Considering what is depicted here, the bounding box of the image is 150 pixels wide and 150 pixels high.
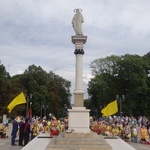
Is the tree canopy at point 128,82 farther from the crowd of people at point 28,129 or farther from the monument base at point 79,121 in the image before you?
the monument base at point 79,121

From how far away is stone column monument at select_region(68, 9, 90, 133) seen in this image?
17917 mm

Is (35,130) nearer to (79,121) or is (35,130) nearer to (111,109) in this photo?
(79,121)

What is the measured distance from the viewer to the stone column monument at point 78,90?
17.9 meters

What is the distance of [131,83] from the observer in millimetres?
50500

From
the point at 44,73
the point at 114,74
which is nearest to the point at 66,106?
the point at 44,73

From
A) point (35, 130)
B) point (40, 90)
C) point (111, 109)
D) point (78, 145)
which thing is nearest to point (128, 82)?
point (40, 90)

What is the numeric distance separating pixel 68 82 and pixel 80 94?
202ft

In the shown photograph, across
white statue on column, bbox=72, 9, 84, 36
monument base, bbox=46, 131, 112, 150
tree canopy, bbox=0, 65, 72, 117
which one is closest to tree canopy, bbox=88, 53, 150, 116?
tree canopy, bbox=0, 65, 72, 117

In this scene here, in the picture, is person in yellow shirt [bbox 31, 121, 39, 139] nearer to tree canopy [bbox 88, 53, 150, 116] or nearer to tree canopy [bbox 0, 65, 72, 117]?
tree canopy [bbox 88, 53, 150, 116]

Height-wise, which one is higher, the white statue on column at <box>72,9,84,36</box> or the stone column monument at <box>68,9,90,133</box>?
the white statue on column at <box>72,9,84,36</box>

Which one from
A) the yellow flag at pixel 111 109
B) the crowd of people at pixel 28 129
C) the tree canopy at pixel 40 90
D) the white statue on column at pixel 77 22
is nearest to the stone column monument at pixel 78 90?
the white statue on column at pixel 77 22

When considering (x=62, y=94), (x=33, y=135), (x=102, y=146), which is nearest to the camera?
(x=102, y=146)

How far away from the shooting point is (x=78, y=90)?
1875 cm

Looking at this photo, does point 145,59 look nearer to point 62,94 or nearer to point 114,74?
point 114,74
